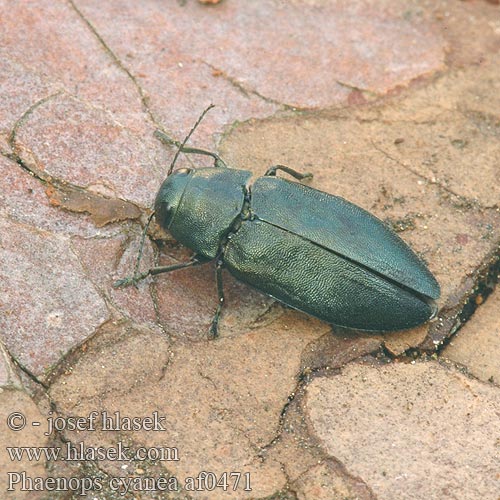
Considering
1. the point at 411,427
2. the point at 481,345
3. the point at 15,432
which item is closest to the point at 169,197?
the point at 15,432

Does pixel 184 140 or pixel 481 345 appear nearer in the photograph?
pixel 481 345

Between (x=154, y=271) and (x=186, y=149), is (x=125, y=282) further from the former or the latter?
(x=186, y=149)

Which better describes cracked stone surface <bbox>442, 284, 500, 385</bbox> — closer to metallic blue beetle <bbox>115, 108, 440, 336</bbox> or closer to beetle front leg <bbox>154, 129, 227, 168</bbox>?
metallic blue beetle <bbox>115, 108, 440, 336</bbox>

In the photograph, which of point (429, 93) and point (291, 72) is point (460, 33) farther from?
point (291, 72)

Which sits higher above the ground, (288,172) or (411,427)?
(288,172)

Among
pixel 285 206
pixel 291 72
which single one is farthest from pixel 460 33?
pixel 285 206

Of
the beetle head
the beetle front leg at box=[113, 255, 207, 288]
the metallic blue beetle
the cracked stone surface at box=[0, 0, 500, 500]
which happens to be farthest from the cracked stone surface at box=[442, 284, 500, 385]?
the beetle head

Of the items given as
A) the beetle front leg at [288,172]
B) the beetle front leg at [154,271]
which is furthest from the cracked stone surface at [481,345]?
the beetle front leg at [154,271]

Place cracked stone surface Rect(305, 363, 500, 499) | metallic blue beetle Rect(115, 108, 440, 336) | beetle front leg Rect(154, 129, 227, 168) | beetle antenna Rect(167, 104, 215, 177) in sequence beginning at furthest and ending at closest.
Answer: beetle front leg Rect(154, 129, 227, 168) → beetle antenna Rect(167, 104, 215, 177) → metallic blue beetle Rect(115, 108, 440, 336) → cracked stone surface Rect(305, 363, 500, 499)
